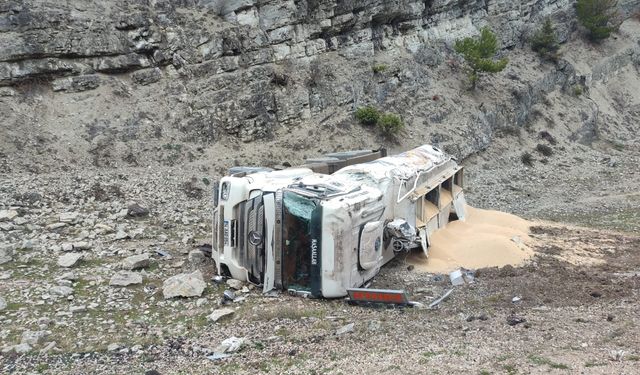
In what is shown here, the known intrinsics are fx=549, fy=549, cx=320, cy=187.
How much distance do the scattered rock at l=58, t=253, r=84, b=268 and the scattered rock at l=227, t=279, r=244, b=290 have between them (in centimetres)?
289

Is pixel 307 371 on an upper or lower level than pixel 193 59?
lower

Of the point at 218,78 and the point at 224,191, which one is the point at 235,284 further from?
the point at 218,78

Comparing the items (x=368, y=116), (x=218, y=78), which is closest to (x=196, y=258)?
(x=218, y=78)

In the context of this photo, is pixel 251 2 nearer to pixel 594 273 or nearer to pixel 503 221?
pixel 503 221

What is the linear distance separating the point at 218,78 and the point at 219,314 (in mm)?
13862

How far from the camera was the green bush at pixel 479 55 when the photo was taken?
27.0 m

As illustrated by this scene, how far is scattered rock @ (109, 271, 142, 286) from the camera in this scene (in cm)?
871

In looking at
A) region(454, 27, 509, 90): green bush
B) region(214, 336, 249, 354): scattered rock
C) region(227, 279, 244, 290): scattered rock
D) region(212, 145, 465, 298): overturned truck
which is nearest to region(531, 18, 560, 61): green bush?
region(454, 27, 509, 90): green bush

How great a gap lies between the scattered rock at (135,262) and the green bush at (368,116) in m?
14.7

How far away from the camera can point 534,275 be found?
906cm

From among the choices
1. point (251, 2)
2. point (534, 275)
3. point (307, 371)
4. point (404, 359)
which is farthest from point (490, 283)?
point (251, 2)

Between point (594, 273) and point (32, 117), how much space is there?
15318 mm

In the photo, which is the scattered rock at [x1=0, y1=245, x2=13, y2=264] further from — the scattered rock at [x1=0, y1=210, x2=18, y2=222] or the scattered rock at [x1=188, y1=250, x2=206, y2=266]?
the scattered rock at [x1=188, y1=250, x2=206, y2=266]

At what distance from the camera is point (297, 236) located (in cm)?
811
